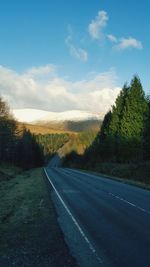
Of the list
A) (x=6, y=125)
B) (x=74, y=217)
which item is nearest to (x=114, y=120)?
(x=6, y=125)

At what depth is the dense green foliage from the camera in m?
69.5

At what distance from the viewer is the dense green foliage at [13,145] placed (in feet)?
228

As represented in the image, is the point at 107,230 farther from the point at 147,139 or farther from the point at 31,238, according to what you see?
the point at 147,139

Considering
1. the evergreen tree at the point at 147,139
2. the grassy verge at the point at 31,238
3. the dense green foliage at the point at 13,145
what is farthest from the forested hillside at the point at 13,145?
the grassy verge at the point at 31,238

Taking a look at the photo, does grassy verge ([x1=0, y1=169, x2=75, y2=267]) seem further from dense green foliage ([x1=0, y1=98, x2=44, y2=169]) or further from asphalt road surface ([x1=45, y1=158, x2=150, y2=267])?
dense green foliage ([x1=0, y1=98, x2=44, y2=169])

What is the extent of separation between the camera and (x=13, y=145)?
283 feet

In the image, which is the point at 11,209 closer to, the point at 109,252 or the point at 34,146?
the point at 109,252

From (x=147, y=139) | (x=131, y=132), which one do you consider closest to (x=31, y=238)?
(x=147, y=139)

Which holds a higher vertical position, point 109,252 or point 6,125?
point 6,125

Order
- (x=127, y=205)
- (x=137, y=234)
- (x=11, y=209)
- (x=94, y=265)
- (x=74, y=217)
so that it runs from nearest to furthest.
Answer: (x=94, y=265) < (x=137, y=234) < (x=74, y=217) < (x=11, y=209) < (x=127, y=205)

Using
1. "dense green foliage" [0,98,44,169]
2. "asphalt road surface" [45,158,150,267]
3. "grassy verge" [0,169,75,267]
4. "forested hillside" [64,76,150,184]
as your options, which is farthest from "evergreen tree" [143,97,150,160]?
"grassy verge" [0,169,75,267]

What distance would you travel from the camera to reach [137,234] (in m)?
12.5

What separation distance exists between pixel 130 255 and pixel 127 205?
9760 millimetres

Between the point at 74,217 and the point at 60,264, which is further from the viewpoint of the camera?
the point at 74,217
